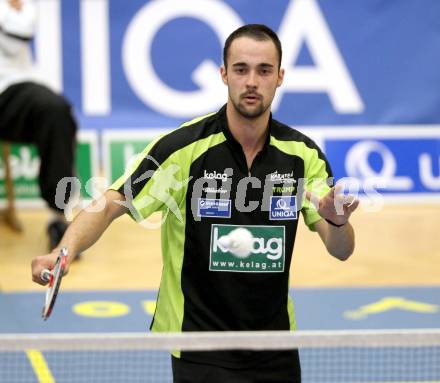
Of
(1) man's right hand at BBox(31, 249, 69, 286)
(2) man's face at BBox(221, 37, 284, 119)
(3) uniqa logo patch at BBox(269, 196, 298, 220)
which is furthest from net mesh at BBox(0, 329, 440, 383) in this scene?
(2) man's face at BBox(221, 37, 284, 119)

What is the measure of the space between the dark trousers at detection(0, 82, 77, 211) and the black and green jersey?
15.2 feet

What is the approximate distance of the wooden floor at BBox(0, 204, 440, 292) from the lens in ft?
25.7

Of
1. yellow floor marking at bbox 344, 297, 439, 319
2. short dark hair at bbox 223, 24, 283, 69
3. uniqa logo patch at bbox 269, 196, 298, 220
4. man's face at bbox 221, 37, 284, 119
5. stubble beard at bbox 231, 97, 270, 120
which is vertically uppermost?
short dark hair at bbox 223, 24, 283, 69

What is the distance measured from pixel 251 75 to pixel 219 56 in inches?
260

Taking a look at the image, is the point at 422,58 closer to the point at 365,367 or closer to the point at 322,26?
the point at 322,26

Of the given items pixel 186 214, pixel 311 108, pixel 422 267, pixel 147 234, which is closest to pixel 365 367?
pixel 186 214

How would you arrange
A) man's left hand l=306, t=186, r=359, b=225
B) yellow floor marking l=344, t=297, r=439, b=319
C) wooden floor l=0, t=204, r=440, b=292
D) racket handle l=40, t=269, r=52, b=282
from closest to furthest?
racket handle l=40, t=269, r=52, b=282, man's left hand l=306, t=186, r=359, b=225, yellow floor marking l=344, t=297, r=439, b=319, wooden floor l=0, t=204, r=440, b=292

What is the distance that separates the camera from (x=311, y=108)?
33.4 feet

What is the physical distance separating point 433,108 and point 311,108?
144 centimetres

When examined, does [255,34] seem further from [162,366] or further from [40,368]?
[40,368]

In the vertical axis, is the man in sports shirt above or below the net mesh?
above

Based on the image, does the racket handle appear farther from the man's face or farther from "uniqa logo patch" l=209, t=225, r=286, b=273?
the man's face

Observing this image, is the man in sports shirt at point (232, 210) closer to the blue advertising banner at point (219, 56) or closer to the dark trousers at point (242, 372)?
the dark trousers at point (242, 372)

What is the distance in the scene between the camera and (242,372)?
3576 mm
